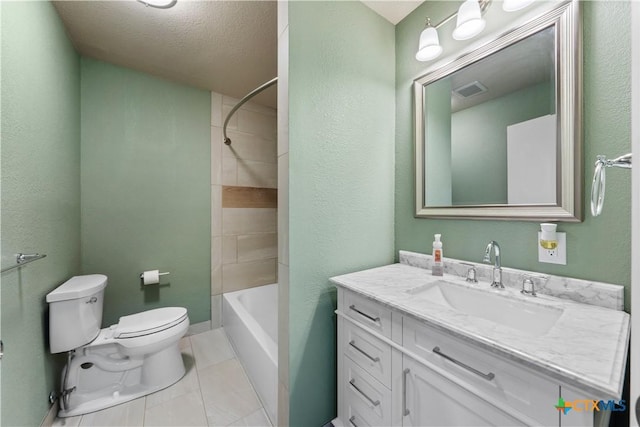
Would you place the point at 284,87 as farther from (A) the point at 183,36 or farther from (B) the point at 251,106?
(B) the point at 251,106

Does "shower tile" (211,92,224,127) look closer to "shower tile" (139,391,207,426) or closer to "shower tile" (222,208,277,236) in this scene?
"shower tile" (222,208,277,236)

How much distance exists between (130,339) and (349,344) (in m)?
1.42

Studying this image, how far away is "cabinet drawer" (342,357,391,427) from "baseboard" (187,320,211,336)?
5.75 ft

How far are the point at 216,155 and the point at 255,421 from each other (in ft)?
7.16

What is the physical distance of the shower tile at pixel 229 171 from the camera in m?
2.54

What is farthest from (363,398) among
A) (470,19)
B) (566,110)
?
(470,19)

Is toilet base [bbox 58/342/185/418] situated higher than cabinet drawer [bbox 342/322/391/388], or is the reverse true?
cabinet drawer [bbox 342/322/391/388]

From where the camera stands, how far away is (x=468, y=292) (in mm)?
1129

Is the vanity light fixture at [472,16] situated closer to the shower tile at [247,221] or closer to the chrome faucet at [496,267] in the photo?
the chrome faucet at [496,267]

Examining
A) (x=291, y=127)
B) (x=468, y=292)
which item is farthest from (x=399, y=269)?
(x=291, y=127)

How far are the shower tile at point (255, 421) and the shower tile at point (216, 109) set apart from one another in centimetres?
241

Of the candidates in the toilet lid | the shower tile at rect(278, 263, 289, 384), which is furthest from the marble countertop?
the toilet lid

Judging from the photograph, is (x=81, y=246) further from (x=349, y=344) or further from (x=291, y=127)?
(x=349, y=344)

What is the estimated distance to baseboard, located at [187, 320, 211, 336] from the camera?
2361 millimetres
